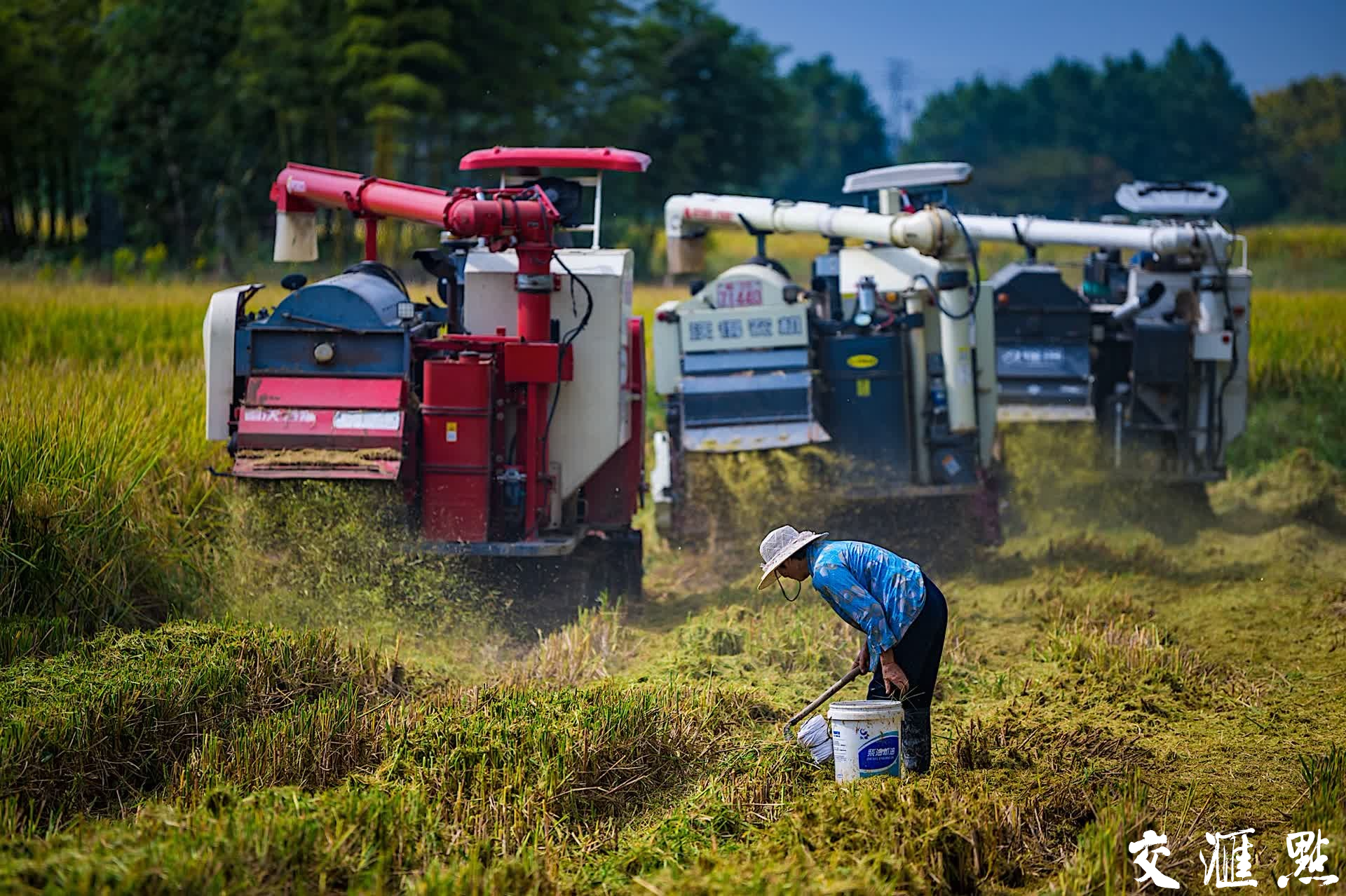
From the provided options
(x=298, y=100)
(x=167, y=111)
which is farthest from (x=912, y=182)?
(x=167, y=111)

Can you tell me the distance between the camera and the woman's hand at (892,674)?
20.0 feet

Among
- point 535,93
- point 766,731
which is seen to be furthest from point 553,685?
point 535,93

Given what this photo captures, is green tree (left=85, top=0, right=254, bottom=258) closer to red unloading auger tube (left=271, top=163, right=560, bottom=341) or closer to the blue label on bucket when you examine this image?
red unloading auger tube (left=271, top=163, right=560, bottom=341)

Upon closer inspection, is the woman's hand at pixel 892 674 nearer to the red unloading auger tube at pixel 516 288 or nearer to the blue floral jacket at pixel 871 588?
the blue floral jacket at pixel 871 588

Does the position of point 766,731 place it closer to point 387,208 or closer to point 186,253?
point 387,208

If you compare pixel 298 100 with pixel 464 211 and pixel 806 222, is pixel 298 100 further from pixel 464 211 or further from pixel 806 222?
pixel 464 211

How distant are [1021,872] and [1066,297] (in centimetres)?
779

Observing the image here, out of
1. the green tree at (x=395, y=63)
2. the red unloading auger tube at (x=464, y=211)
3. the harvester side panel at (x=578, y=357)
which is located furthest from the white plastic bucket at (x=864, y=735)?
the green tree at (x=395, y=63)

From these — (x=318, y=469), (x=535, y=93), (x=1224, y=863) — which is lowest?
(x=1224, y=863)

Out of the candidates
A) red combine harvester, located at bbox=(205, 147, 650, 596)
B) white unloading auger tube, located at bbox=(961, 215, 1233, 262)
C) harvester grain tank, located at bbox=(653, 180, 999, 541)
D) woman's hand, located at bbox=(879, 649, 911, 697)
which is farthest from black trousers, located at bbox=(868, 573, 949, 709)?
white unloading auger tube, located at bbox=(961, 215, 1233, 262)

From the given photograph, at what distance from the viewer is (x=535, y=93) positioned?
3102 cm

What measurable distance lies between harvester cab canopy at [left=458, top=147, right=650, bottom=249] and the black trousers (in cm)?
412

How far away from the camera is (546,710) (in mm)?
6594

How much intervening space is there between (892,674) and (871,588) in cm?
35
